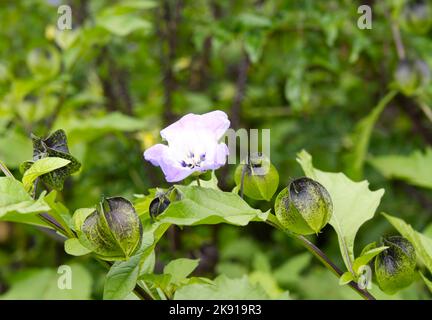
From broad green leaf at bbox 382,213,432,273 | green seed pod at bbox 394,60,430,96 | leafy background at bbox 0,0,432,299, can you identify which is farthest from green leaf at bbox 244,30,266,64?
broad green leaf at bbox 382,213,432,273

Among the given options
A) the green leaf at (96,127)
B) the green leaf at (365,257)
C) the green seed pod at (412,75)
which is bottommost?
the green leaf at (96,127)

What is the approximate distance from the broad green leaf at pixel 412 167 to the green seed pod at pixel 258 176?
0.77m

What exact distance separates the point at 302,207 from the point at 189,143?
14 centimetres

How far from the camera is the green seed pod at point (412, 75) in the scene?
4.92ft

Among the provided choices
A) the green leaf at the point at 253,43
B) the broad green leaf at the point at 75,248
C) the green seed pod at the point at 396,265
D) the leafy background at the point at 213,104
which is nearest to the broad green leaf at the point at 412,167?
the leafy background at the point at 213,104

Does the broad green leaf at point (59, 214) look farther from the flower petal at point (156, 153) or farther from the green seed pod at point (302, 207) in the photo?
the green seed pod at point (302, 207)

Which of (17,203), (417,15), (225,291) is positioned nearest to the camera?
(17,203)

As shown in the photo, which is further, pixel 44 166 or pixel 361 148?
pixel 361 148

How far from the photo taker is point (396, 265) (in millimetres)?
703

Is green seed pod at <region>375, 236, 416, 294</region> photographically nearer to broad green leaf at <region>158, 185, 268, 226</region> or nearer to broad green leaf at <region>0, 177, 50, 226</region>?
broad green leaf at <region>158, 185, 268, 226</region>

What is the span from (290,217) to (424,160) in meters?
0.89

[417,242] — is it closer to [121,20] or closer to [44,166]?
[44,166]

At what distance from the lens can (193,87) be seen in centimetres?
204

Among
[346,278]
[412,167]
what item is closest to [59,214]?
[346,278]
